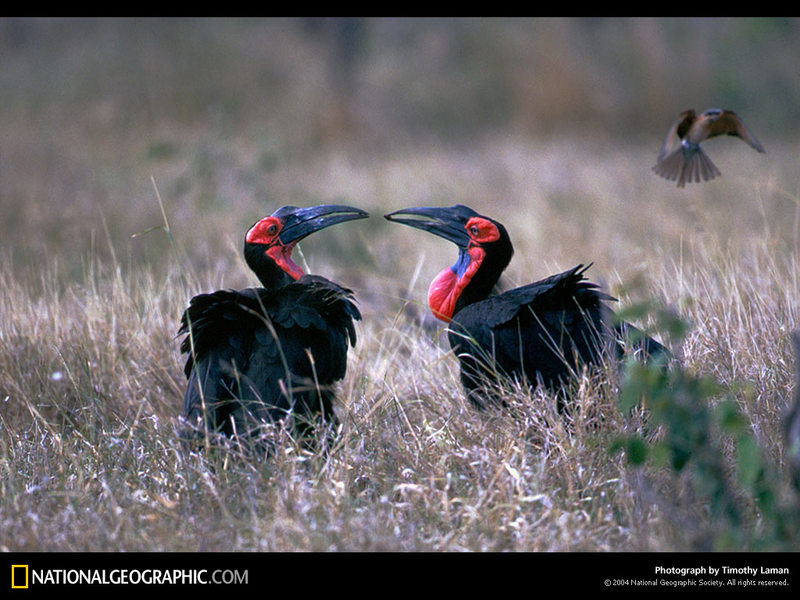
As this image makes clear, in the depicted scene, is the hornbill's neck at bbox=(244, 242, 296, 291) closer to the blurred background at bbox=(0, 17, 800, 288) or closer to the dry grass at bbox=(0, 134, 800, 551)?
the dry grass at bbox=(0, 134, 800, 551)

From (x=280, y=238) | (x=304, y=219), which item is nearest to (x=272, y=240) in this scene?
(x=280, y=238)

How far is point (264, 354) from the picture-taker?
3.72 meters

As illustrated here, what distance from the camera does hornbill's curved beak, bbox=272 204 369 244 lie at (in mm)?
4254

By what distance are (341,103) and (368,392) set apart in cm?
1164

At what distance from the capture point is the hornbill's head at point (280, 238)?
4227mm

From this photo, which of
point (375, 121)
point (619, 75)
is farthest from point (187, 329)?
point (619, 75)

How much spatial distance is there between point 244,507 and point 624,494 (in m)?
1.25

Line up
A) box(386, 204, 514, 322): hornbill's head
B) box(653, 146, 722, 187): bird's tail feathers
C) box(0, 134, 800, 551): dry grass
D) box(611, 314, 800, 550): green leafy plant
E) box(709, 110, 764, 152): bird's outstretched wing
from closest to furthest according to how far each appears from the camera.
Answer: box(611, 314, 800, 550): green leafy plant < box(0, 134, 800, 551): dry grass < box(386, 204, 514, 322): hornbill's head < box(709, 110, 764, 152): bird's outstretched wing < box(653, 146, 722, 187): bird's tail feathers

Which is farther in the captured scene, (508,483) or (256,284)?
(256,284)

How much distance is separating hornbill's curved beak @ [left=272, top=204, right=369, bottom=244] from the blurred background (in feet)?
14.8

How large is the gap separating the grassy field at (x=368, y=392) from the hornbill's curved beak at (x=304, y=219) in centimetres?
53

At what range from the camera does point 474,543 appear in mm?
2932

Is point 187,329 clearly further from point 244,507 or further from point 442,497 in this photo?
point 442,497

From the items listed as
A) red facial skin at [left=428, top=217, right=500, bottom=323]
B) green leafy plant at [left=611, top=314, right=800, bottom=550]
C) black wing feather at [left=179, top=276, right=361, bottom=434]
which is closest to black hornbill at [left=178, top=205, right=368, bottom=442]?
black wing feather at [left=179, top=276, right=361, bottom=434]
